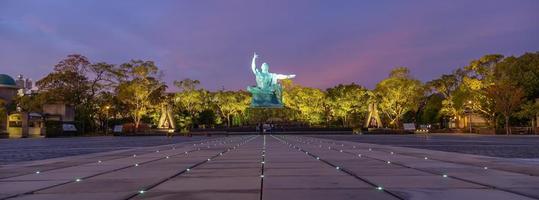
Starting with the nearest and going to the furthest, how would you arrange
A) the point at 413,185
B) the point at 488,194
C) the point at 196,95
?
the point at 488,194 → the point at 413,185 → the point at 196,95

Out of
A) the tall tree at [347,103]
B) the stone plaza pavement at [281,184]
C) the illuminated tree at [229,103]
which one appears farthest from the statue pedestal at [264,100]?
the stone plaza pavement at [281,184]

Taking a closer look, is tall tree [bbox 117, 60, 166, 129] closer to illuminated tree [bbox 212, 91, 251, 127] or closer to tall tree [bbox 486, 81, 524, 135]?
illuminated tree [bbox 212, 91, 251, 127]

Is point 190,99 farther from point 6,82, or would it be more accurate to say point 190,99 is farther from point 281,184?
point 281,184

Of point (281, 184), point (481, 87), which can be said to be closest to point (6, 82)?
point (481, 87)

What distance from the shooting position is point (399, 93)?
9631cm

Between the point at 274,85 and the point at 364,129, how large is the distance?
90.8ft

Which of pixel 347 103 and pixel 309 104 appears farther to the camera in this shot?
pixel 309 104

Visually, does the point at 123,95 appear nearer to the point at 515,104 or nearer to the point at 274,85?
the point at 274,85

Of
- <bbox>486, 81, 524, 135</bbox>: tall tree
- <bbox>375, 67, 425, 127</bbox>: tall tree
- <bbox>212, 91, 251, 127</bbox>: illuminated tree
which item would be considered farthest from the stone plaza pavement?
<bbox>212, 91, 251, 127</bbox>: illuminated tree

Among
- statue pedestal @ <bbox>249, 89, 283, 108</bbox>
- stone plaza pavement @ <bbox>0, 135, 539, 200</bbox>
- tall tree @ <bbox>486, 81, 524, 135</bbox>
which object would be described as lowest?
stone plaza pavement @ <bbox>0, 135, 539, 200</bbox>

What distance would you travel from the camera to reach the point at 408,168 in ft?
46.0

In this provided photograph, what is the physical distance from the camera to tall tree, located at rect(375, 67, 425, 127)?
96.4 meters

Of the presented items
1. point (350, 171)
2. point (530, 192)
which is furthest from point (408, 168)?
point (530, 192)

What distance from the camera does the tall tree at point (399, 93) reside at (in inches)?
3794
